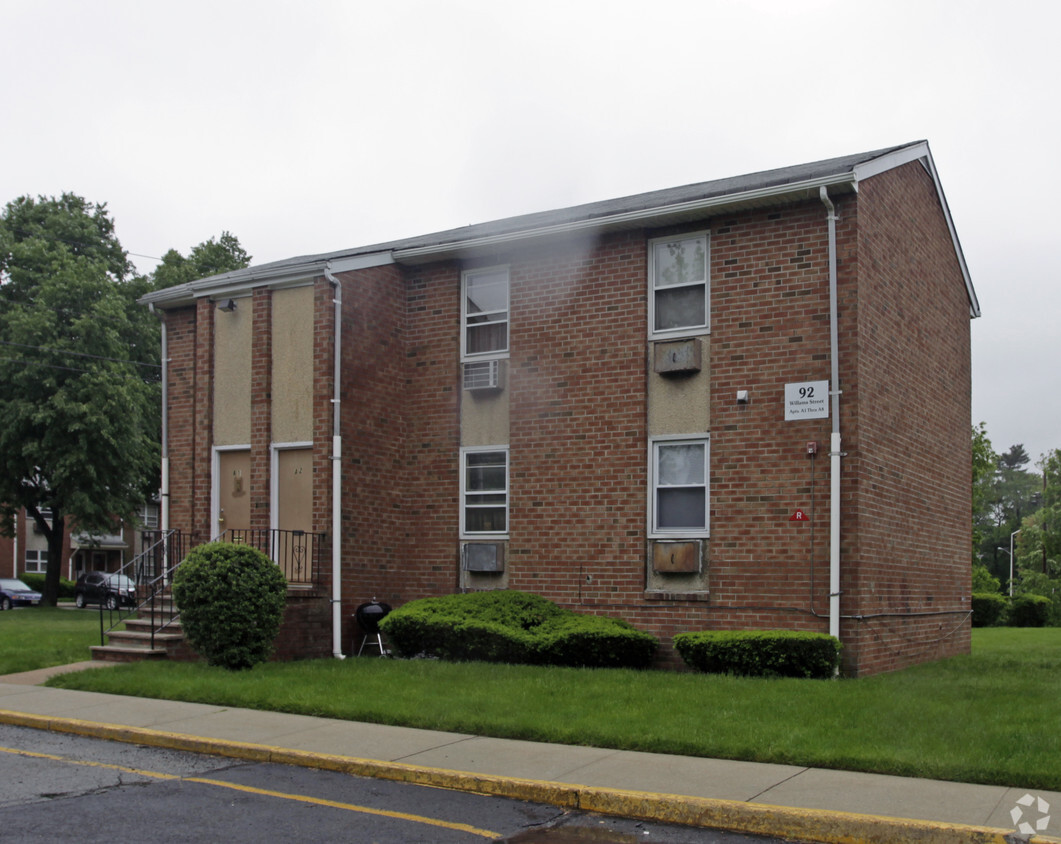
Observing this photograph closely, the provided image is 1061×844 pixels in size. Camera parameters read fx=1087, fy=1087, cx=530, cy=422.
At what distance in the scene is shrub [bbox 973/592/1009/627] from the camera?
3161cm

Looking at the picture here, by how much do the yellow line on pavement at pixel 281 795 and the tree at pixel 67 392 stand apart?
24696 mm

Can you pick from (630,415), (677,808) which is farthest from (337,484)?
(677,808)

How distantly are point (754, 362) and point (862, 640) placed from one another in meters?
3.72

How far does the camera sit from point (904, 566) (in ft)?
49.1

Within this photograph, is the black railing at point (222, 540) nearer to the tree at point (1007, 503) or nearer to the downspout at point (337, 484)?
the downspout at point (337, 484)

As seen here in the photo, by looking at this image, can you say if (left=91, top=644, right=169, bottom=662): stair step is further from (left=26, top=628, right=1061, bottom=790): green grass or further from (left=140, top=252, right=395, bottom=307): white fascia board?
(left=140, top=252, right=395, bottom=307): white fascia board

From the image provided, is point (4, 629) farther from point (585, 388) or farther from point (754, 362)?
point (754, 362)

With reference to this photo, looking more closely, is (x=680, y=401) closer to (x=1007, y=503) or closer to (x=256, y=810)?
(x=256, y=810)

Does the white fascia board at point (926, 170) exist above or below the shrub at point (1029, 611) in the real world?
above

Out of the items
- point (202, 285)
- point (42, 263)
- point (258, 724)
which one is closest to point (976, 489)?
point (42, 263)

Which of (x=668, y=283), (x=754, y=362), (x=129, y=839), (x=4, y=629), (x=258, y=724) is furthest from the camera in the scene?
(x=4, y=629)

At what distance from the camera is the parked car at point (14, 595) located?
139 feet

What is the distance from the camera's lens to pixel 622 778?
763cm

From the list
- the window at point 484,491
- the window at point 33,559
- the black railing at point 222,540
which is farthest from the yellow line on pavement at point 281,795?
the window at point 33,559
